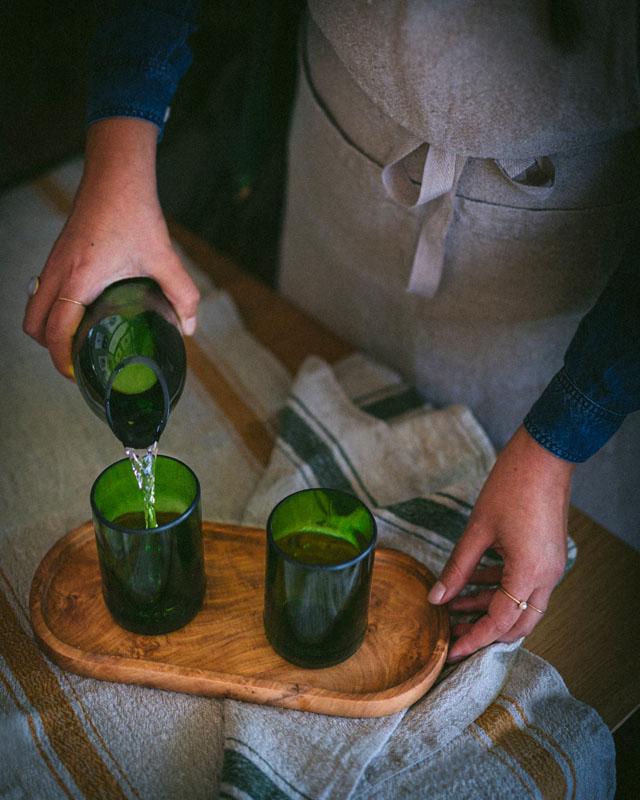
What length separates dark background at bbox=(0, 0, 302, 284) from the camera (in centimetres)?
131

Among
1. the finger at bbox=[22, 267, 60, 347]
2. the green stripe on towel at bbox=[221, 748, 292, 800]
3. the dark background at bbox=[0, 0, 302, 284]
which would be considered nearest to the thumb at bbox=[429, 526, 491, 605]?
the green stripe on towel at bbox=[221, 748, 292, 800]

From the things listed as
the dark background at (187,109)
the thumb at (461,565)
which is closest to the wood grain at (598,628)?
the thumb at (461,565)

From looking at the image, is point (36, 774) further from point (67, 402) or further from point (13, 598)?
point (67, 402)

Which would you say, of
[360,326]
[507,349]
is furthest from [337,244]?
[507,349]

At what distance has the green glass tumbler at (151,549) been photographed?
578 millimetres

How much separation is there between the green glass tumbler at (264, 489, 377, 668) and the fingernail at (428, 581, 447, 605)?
7 centimetres

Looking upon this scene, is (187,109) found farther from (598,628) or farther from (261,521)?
(598,628)

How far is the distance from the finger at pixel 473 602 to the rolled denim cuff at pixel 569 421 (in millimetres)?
144

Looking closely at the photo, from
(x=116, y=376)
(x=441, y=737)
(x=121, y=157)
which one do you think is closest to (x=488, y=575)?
(x=441, y=737)

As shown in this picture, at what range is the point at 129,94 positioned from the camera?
30.0 inches

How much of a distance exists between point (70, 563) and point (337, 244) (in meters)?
0.51

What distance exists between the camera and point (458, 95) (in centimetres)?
66

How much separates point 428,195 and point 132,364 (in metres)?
0.34

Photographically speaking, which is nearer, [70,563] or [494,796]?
[494,796]
